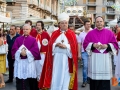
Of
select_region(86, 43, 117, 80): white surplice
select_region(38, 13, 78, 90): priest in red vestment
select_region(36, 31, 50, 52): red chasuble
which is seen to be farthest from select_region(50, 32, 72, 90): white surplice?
select_region(36, 31, 50, 52): red chasuble

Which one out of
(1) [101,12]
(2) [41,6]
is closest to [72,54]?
(2) [41,6]

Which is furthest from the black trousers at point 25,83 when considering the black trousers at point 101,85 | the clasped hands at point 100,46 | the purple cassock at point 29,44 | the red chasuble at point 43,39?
the clasped hands at point 100,46

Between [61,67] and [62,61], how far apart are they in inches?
5.7

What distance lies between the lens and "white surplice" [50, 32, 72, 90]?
8125 mm

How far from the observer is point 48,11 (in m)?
56.8

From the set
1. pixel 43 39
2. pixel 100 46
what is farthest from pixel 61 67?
pixel 43 39

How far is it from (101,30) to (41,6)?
43.2 m

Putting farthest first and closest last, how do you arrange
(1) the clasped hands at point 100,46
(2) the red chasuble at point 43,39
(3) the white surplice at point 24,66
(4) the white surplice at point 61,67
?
(2) the red chasuble at point 43,39, (3) the white surplice at point 24,66, (4) the white surplice at point 61,67, (1) the clasped hands at point 100,46

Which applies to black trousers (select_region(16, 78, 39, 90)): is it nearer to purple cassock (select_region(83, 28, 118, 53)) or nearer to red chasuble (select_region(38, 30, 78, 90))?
red chasuble (select_region(38, 30, 78, 90))

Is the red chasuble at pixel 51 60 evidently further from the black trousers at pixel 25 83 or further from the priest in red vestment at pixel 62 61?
the black trousers at pixel 25 83

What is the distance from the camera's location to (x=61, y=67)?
8.16m

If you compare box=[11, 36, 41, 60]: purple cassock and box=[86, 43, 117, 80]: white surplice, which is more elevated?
Answer: box=[11, 36, 41, 60]: purple cassock

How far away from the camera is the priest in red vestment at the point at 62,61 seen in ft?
26.7

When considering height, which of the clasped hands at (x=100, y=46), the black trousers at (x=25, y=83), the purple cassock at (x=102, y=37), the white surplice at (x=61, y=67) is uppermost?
the purple cassock at (x=102, y=37)
